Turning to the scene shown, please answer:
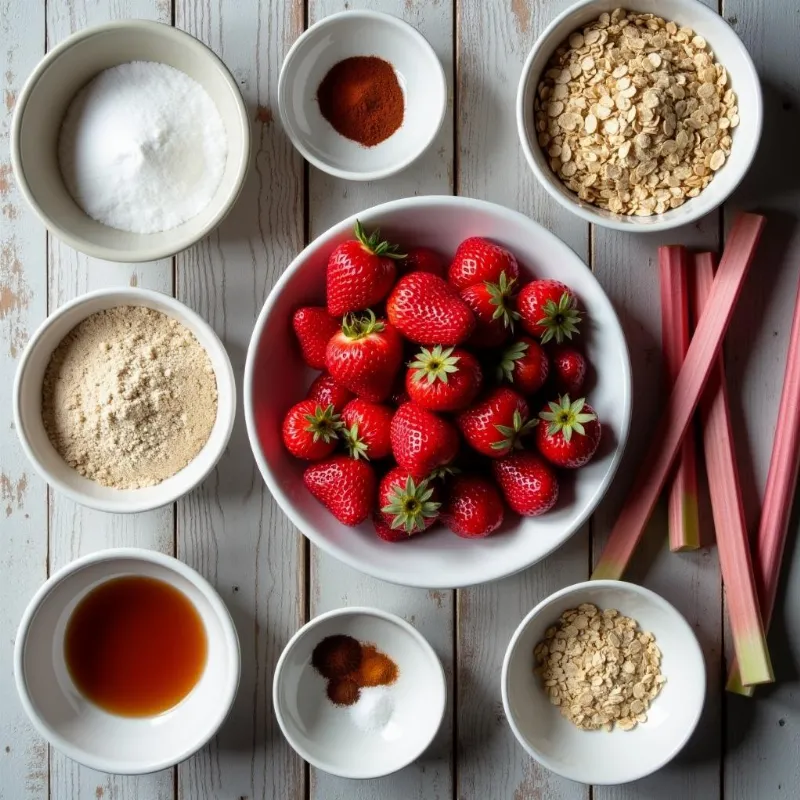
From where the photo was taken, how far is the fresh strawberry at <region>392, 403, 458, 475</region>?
918mm

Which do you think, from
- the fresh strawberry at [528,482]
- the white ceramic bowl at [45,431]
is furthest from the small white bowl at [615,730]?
the white ceramic bowl at [45,431]

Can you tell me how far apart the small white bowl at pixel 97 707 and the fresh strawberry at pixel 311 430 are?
25cm

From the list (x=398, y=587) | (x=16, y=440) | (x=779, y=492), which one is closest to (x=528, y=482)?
(x=398, y=587)

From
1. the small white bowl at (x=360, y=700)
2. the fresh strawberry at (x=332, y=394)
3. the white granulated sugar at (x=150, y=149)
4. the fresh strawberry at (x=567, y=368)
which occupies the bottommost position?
the small white bowl at (x=360, y=700)

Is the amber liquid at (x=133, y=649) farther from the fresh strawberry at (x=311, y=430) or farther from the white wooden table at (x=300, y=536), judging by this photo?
the fresh strawberry at (x=311, y=430)

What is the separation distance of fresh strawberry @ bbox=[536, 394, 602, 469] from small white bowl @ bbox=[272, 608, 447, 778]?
1.08 ft

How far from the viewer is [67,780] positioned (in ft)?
3.89

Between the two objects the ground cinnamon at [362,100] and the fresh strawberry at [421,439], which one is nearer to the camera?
the fresh strawberry at [421,439]

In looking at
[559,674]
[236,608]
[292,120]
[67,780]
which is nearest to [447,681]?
[559,674]

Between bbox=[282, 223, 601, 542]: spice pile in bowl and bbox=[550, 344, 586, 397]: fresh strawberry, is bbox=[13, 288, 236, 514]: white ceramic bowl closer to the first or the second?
bbox=[282, 223, 601, 542]: spice pile in bowl

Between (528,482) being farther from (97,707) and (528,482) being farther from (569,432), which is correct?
(97,707)

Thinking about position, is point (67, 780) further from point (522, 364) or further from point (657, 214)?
point (657, 214)

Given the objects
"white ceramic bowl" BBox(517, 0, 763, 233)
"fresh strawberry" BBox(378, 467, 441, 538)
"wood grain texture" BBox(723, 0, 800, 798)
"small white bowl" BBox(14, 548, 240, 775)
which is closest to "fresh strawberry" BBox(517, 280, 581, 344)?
"white ceramic bowl" BBox(517, 0, 763, 233)

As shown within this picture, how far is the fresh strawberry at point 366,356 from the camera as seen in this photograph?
0.93 metres
